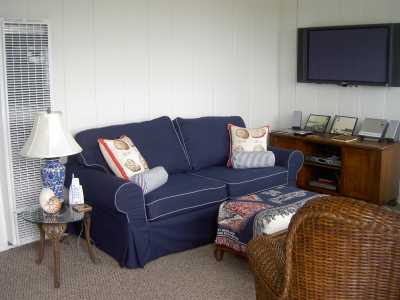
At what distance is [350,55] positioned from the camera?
5.00 m

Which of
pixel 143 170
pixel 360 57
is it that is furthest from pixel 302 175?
pixel 143 170

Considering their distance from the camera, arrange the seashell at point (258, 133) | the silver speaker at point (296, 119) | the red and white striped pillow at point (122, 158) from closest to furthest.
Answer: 1. the red and white striped pillow at point (122, 158)
2. the seashell at point (258, 133)
3. the silver speaker at point (296, 119)

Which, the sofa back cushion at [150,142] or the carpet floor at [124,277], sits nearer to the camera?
the carpet floor at [124,277]

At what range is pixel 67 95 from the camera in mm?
4098

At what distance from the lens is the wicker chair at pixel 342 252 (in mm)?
1775

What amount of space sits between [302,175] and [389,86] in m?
1.23

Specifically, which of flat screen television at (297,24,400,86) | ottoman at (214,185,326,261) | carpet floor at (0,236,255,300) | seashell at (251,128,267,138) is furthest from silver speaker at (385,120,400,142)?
carpet floor at (0,236,255,300)

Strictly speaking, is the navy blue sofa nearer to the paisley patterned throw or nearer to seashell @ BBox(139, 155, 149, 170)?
seashell @ BBox(139, 155, 149, 170)

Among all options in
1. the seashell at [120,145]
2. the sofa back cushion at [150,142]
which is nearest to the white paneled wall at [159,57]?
the sofa back cushion at [150,142]

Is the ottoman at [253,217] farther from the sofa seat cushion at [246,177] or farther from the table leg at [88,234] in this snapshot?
the table leg at [88,234]

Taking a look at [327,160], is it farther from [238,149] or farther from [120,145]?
[120,145]

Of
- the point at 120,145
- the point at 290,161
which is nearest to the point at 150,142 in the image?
the point at 120,145

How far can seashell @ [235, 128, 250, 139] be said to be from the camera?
468 centimetres

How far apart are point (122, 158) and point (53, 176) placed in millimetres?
551
